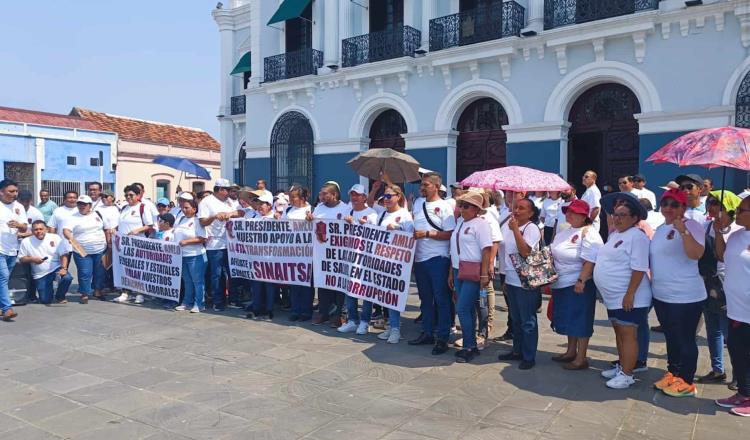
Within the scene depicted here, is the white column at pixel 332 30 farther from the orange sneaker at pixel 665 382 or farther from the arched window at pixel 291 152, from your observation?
the orange sneaker at pixel 665 382

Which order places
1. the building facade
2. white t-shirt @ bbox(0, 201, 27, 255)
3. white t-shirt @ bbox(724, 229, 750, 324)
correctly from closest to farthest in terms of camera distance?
1. white t-shirt @ bbox(724, 229, 750, 324)
2. white t-shirt @ bbox(0, 201, 27, 255)
3. the building facade

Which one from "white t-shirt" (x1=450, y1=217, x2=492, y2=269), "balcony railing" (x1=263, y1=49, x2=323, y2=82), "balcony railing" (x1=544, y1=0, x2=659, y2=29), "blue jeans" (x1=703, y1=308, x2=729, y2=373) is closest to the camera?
"blue jeans" (x1=703, y1=308, x2=729, y2=373)

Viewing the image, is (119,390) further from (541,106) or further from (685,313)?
(541,106)

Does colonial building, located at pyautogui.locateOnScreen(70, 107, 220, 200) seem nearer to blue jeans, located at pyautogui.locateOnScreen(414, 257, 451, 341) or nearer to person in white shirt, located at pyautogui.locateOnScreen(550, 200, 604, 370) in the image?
blue jeans, located at pyautogui.locateOnScreen(414, 257, 451, 341)

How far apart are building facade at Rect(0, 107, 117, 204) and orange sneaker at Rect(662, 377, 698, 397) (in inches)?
1099

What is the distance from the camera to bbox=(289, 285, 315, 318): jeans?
7324 mm

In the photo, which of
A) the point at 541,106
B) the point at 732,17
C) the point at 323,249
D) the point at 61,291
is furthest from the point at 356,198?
the point at 732,17

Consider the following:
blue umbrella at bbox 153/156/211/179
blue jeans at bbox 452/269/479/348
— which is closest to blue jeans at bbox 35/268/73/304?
blue umbrella at bbox 153/156/211/179

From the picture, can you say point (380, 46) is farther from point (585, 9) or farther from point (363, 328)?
point (363, 328)

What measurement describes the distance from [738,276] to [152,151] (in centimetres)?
3082

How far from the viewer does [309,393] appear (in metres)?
4.59

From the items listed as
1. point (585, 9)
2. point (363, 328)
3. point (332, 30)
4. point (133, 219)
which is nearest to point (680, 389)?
point (363, 328)

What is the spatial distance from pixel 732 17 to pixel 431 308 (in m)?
9.24

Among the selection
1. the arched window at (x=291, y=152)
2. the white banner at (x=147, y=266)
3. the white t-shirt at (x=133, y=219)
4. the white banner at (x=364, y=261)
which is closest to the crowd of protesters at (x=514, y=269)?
the white banner at (x=364, y=261)
